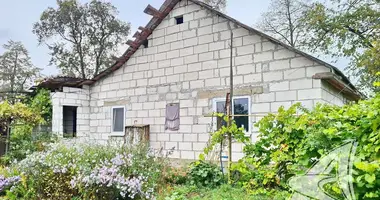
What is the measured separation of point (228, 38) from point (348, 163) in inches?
260

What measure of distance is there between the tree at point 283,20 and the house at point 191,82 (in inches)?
358

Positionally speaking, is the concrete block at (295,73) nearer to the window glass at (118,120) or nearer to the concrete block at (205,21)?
the concrete block at (205,21)

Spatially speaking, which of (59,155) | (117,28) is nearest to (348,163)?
(59,155)

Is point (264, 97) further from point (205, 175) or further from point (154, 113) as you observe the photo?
point (154, 113)

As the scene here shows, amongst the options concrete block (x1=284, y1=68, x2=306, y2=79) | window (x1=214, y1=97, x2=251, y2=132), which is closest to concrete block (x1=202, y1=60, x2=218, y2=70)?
window (x1=214, y1=97, x2=251, y2=132)

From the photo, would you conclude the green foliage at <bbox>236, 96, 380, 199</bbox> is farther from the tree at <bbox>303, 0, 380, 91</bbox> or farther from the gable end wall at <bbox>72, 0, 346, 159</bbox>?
the tree at <bbox>303, 0, 380, 91</bbox>

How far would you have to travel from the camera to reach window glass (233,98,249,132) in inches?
299

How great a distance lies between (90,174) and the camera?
4.59 m

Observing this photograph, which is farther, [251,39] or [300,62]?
[251,39]

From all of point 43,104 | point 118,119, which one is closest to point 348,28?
point 118,119

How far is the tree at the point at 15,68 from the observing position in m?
20.9

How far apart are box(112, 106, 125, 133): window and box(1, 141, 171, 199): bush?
460 cm

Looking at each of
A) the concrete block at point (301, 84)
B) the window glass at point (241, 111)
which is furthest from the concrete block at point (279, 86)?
the window glass at point (241, 111)

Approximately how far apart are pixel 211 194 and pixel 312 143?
222cm
